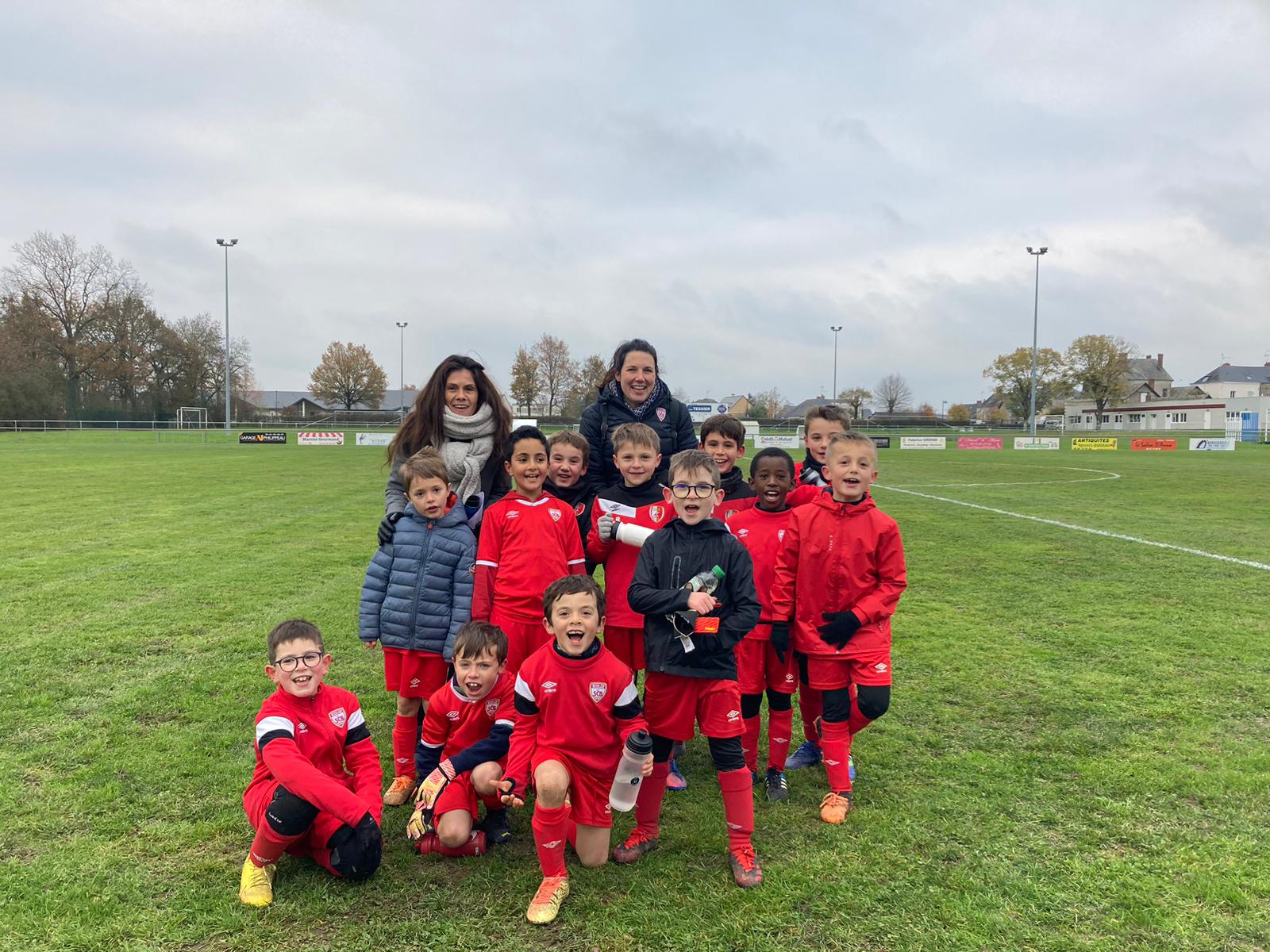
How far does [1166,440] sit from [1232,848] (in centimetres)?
4435

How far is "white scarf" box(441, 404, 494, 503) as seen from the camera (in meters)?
3.84

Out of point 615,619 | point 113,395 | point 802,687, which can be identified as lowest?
point 802,687

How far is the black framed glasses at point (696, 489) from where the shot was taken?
3.04m

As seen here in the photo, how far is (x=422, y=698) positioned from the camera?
11.6 ft

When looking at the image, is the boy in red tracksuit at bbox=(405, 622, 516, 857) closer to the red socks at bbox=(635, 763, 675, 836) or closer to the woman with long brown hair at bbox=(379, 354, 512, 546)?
the red socks at bbox=(635, 763, 675, 836)

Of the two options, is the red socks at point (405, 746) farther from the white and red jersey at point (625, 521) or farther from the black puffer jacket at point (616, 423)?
the black puffer jacket at point (616, 423)

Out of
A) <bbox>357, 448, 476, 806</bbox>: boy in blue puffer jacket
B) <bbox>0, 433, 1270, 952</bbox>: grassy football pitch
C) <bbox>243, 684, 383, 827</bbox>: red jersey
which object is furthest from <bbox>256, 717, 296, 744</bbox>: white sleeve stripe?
<bbox>357, 448, 476, 806</bbox>: boy in blue puffer jacket

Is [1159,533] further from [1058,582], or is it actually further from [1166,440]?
[1166,440]

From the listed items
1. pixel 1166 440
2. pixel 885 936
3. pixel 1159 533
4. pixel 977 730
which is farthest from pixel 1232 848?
pixel 1166 440

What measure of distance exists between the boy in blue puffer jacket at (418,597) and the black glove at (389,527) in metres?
0.02

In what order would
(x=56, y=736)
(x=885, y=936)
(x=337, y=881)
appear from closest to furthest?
(x=885, y=936) < (x=337, y=881) < (x=56, y=736)

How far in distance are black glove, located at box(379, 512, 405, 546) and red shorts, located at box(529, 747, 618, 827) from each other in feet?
4.28

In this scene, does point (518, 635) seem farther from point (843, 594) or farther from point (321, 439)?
point (321, 439)

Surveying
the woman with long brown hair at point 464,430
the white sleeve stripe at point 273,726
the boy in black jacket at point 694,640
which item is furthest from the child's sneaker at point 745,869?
the woman with long brown hair at point 464,430
